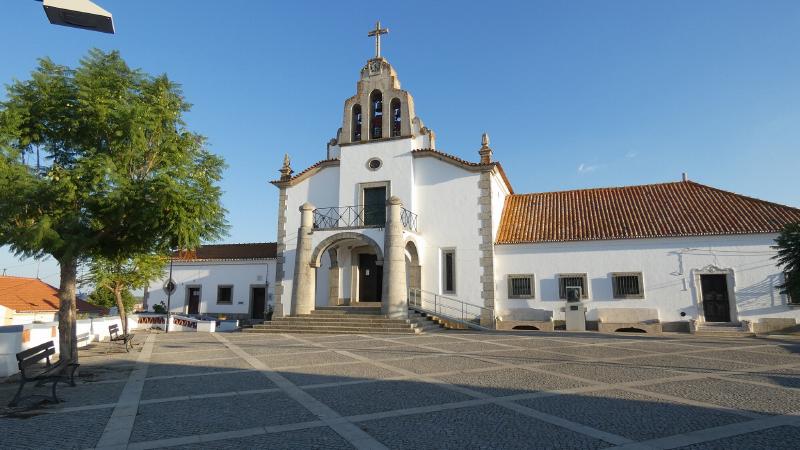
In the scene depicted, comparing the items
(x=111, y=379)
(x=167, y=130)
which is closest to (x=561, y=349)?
(x=111, y=379)

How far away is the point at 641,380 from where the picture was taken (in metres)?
7.65

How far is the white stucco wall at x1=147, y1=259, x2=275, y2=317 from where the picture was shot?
83.0 ft

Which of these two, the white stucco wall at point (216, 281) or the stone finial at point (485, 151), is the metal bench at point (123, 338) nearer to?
the white stucco wall at point (216, 281)

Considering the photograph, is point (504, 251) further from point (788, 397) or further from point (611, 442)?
point (611, 442)

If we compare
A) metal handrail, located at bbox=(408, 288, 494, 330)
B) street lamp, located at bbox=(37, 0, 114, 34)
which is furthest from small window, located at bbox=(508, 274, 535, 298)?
street lamp, located at bbox=(37, 0, 114, 34)

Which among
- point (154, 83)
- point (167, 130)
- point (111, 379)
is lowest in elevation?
point (111, 379)

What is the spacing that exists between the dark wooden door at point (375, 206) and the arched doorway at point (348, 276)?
4.05 feet

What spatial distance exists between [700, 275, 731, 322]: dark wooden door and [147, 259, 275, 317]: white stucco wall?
66.0ft

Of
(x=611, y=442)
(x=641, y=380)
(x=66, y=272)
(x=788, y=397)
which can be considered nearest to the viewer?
(x=611, y=442)

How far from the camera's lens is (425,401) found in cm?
628

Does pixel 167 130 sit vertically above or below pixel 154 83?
below

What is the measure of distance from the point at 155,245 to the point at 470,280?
12763 millimetres

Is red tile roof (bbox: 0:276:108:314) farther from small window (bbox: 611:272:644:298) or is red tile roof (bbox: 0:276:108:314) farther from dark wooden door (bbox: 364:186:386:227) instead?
small window (bbox: 611:272:644:298)

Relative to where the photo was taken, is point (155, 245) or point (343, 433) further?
point (155, 245)
